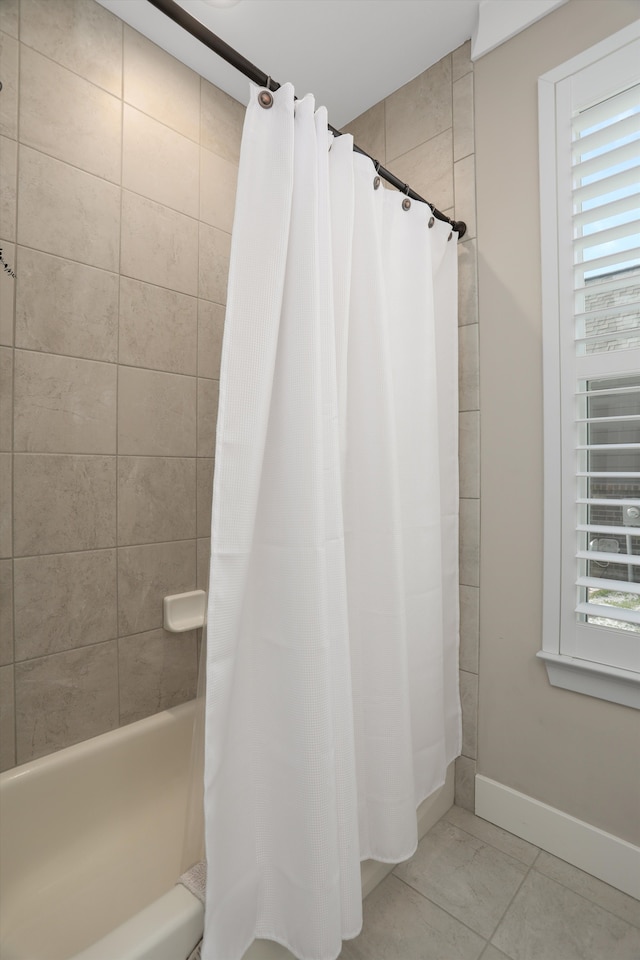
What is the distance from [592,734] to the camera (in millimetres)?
1347

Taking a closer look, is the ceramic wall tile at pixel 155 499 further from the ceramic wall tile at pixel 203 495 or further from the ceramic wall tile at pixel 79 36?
the ceramic wall tile at pixel 79 36

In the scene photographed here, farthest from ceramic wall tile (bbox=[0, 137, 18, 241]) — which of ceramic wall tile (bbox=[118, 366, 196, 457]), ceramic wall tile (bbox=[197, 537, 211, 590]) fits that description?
ceramic wall tile (bbox=[197, 537, 211, 590])

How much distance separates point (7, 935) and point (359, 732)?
95cm

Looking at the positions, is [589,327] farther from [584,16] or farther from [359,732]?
[359,732]

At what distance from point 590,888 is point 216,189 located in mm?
2476

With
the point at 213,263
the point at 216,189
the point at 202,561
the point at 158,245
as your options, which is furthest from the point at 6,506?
the point at 216,189

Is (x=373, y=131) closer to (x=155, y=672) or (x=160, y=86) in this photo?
(x=160, y=86)

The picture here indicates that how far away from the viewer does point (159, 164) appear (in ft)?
5.30

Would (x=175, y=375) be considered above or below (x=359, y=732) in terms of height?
above

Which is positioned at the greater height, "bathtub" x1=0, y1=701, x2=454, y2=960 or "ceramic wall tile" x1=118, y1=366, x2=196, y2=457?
"ceramic wall tile" x1=118, y1=366, x2=196, y2=457

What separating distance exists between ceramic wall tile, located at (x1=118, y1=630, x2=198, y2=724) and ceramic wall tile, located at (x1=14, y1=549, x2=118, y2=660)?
0.11 metres

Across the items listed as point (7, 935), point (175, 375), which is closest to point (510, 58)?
point (175, 375)

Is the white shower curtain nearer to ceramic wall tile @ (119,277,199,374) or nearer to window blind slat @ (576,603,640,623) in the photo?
window blind slat @ (576,603,640,623)

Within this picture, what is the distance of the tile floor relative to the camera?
1.13m
